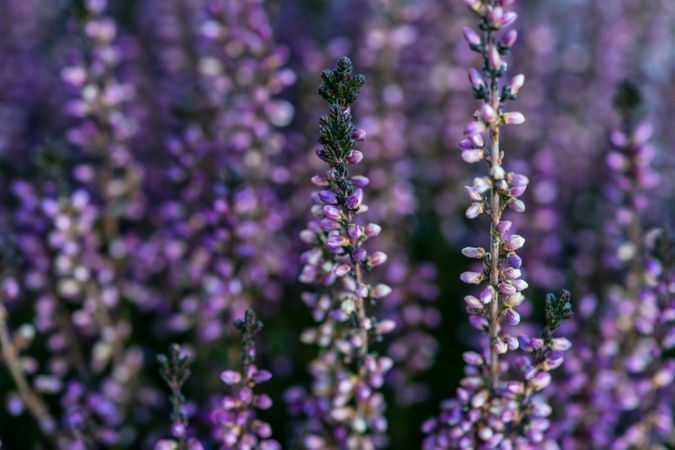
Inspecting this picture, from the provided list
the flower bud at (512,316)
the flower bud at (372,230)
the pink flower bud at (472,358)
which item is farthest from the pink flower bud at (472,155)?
the pink flower bud at (472,358)

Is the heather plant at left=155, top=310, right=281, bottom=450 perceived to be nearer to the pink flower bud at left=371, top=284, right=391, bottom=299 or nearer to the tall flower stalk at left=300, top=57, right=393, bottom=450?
the tall flower stalk at left=300, top=57, right=393, bottom=450

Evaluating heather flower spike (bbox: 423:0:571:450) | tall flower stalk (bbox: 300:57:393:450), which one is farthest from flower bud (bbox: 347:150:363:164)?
heather flower spike (bbox: 423:0:571:450)

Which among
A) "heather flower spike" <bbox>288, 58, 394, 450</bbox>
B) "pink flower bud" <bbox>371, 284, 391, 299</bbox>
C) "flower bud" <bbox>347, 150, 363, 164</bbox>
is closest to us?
"heather flower spike" <bbox>288, 58, 394, 450</bbox>

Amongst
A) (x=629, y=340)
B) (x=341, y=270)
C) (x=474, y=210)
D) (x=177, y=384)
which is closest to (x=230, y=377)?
(x=177, y=384)

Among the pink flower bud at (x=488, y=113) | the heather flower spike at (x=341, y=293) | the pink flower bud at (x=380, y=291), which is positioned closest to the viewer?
the pink flower bud at (x=488, y=113)

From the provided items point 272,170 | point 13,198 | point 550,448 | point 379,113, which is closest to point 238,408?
point 550,448

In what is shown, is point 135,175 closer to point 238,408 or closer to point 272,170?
point 272,170

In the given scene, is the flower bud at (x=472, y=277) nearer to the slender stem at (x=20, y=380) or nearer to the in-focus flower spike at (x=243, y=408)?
the in-focus flower spike at (x=243, y=408)
